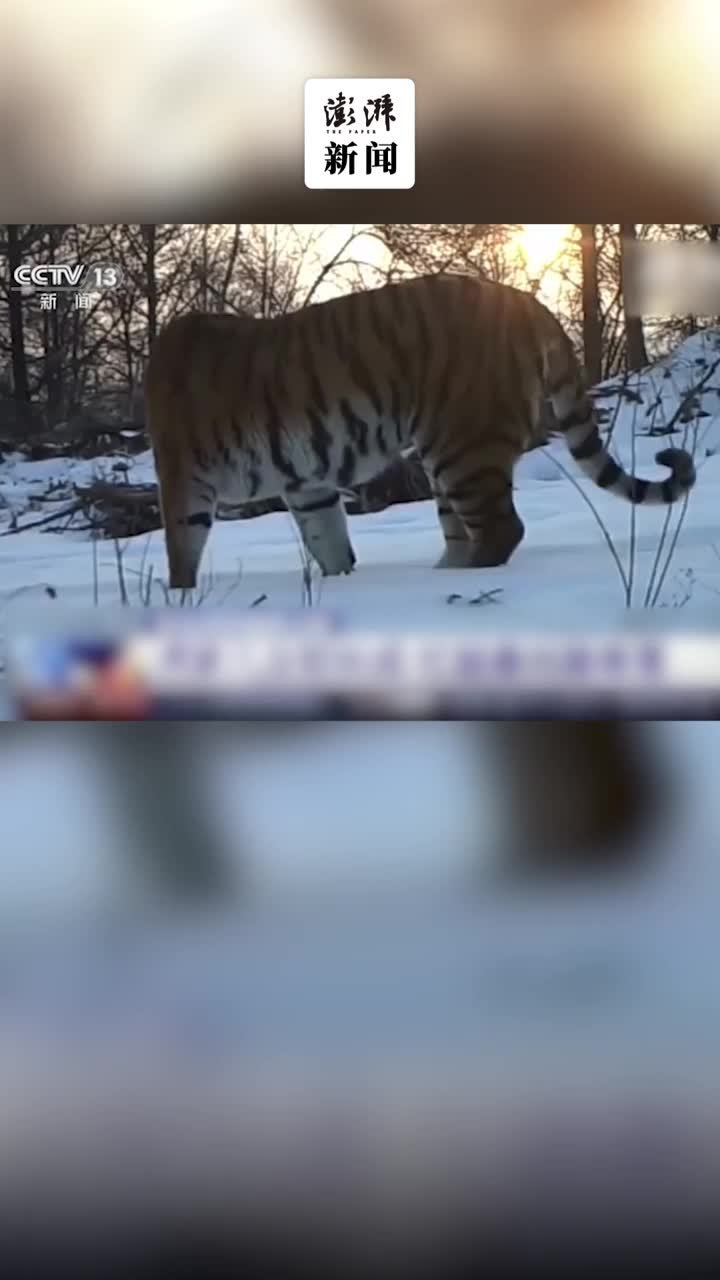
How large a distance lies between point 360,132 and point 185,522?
39 centimetres

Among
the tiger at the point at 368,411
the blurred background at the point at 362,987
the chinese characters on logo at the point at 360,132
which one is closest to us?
the blurred background at the point at 362,987

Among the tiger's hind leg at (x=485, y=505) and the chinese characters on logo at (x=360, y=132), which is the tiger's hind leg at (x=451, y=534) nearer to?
the tiger's hind leg at (x=485, y=505)

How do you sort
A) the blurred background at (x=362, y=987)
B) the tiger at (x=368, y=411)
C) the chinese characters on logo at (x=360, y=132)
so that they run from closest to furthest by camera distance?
1. the blurred background at (x=362, y=987)
2. the chinese characters on logo at (x=360, y=132)
3. the tiger at (x=368, y=411)

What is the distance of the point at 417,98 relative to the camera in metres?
1.09

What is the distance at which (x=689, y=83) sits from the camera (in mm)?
1093

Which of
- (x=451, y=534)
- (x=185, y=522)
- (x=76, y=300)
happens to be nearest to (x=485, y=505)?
(x=451, y=534)

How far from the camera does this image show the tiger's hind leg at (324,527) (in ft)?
3.91

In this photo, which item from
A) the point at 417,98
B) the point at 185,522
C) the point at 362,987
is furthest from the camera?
the point at 185,522

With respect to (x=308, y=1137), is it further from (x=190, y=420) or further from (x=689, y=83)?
(x=689, y=83)

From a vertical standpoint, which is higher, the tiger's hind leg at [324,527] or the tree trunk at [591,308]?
the tree trunk at [591,308]

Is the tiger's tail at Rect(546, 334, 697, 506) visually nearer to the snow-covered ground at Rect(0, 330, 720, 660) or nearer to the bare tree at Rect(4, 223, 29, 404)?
the snow-covered ground at Rect(0, 330, 720, 660)

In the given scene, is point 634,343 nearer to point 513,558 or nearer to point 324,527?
point 513,558

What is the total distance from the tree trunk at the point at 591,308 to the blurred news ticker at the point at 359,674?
0.25 metres

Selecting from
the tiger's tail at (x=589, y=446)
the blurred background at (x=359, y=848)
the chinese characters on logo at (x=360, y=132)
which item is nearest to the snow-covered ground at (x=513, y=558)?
the tiger's tail at (x=589, y=446)
